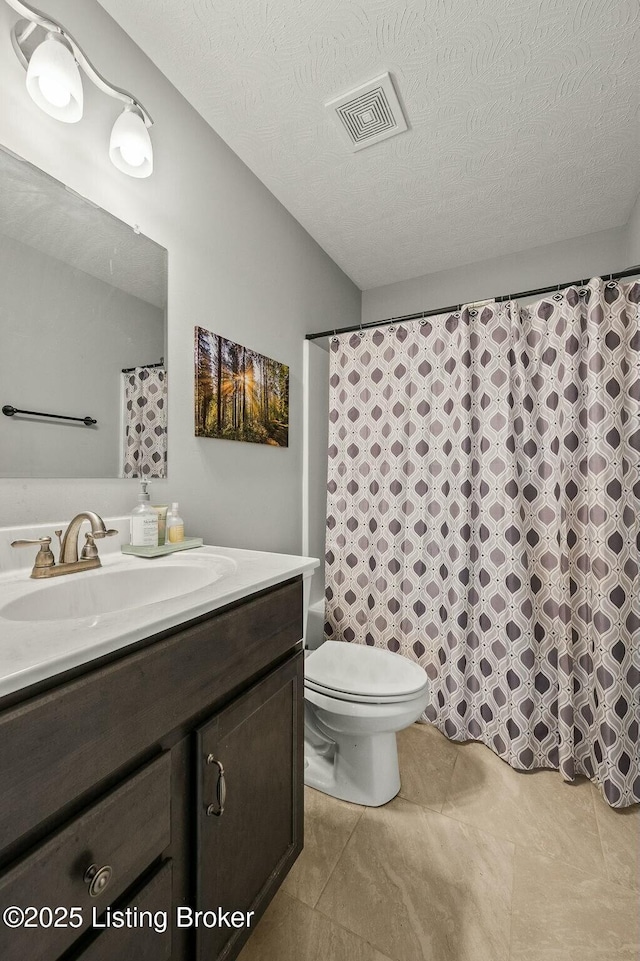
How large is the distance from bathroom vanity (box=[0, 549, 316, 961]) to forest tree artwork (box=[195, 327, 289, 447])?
70 centimetres

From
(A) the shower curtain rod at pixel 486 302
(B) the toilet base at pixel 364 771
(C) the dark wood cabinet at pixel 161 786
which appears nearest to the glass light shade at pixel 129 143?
(A) the shower curtain rod at pixel 486 302

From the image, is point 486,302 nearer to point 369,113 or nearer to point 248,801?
point 369,113

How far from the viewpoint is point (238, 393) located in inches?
63.2

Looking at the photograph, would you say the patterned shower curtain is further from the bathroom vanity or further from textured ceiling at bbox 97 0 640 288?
the bathroom vanity

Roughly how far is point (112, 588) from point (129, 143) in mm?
1166

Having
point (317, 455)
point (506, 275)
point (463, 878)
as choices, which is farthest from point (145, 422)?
point (506, 275)

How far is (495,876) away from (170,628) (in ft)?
4.02

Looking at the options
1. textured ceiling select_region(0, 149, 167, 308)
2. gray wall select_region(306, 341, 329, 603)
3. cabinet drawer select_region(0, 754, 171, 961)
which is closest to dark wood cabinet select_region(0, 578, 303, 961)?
cabinet drawer select_region(0, 754, 171, 961)

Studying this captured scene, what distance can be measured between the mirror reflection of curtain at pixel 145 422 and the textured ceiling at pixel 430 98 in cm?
89

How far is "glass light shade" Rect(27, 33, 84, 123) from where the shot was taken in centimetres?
92

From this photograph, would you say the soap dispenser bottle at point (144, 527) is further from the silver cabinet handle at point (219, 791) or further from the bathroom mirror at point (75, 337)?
the silver cabinet handle at point (219, 791)

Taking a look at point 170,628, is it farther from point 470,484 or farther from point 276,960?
point 470,484

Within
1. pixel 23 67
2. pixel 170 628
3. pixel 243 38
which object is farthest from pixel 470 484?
pixel 23 67

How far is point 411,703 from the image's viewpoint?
4.41 ft
